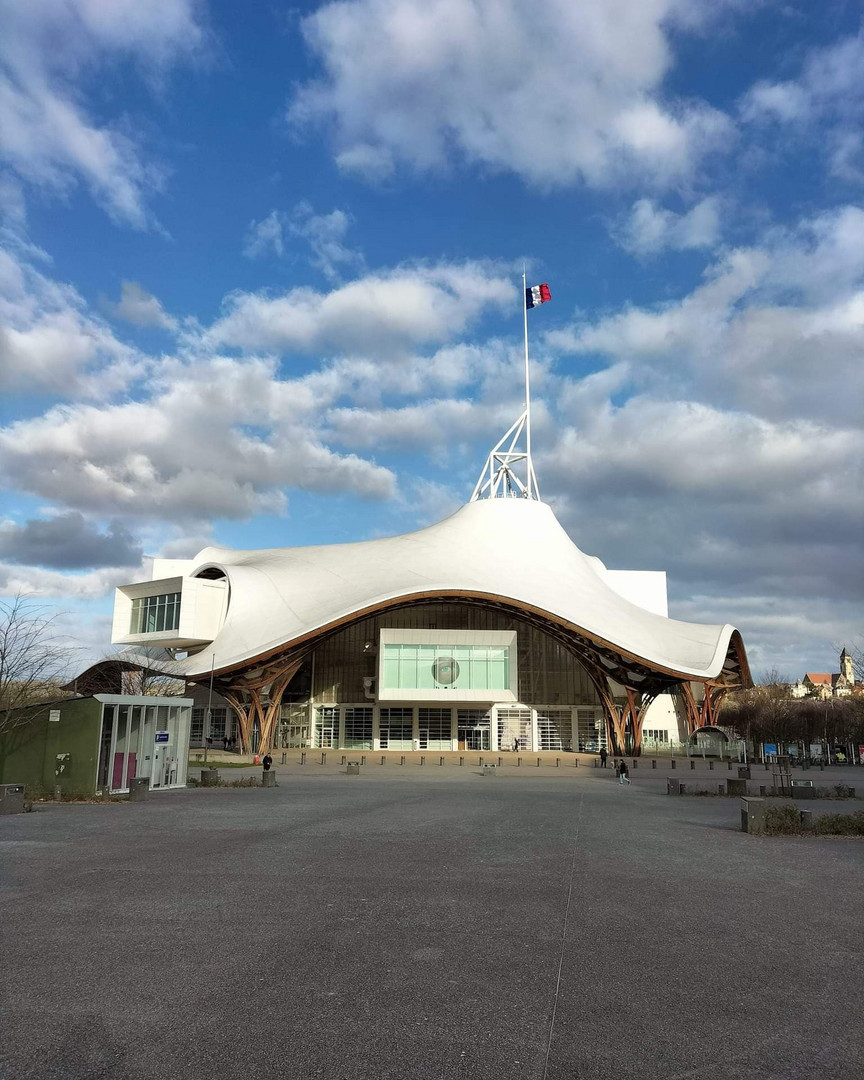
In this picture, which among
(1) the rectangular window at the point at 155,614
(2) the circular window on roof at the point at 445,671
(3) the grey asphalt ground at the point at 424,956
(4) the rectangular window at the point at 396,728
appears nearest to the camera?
(3) the grey asphalt ground at the point at 424,956

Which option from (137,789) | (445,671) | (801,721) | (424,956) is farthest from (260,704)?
(801,721)

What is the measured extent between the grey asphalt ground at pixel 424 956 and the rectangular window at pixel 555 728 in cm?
4605

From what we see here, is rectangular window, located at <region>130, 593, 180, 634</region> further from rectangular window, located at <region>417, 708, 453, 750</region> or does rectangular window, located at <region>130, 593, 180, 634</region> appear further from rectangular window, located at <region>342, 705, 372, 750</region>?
rectangular window, located at <region>417, 708, 453, 750</region>

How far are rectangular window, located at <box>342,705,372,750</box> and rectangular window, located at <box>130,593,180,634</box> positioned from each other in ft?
49.0

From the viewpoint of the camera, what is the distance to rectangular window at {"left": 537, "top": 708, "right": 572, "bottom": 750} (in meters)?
61.4

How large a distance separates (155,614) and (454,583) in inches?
849

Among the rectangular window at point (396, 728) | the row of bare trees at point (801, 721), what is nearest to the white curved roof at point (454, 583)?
the rectangular window at point (396, 728)

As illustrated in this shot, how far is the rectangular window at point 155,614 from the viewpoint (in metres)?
55.6

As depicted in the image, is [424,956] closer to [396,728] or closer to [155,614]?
[155,614]

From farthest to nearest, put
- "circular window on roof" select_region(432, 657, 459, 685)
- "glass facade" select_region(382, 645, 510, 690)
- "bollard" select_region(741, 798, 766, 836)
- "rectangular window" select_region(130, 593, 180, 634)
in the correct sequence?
"circular window on roof" select_region(432, 657, 459, 685), "glass facade" select_region(382, 645, 510, 690), "rectangular window" select_region(130, 593, 180, 634), "bollard" select_region(741, 798, 766, 836)

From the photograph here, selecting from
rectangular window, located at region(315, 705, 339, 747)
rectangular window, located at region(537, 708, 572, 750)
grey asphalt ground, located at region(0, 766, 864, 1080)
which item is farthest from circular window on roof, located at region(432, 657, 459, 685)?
grey asphalt ground, located at region(0, 766, 864, 1080)

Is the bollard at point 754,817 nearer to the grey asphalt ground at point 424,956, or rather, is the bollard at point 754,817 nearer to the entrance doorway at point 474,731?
the grey asphalt ground at point 424,956

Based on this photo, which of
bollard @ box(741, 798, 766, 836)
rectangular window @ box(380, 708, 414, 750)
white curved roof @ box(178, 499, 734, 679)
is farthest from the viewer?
rectangular window @ box(380, 708, 414, 750)

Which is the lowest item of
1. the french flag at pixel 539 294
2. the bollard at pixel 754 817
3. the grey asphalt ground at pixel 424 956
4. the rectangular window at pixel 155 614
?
the grey asphalt ground at pixel 424 956
